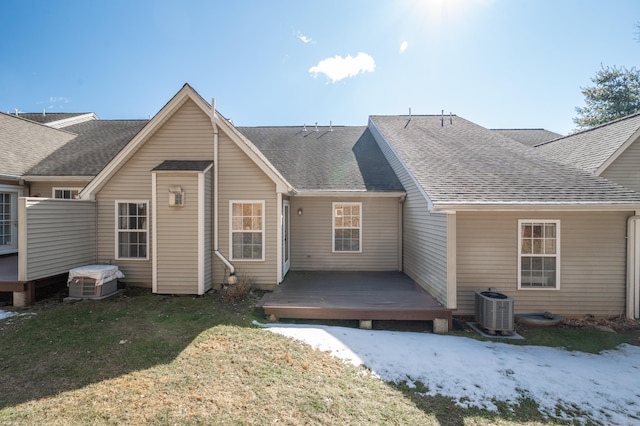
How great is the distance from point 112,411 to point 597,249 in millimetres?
9693

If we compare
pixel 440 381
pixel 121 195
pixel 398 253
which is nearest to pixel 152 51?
pixel 121 195

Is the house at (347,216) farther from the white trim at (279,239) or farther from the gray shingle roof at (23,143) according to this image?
the gray shingle roof at (23,143)

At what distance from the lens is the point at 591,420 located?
3.39 metres

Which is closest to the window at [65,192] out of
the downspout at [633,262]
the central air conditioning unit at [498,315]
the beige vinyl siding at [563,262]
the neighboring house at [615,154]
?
the beige vinyl siding at [563,262]

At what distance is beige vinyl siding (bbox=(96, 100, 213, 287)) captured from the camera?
7699mm

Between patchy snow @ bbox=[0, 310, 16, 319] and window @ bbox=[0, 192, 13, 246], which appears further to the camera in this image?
window @ bbox=[0, 192, 13, 246]

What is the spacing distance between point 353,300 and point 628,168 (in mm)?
8686

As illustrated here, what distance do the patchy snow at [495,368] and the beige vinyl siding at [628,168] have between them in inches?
197

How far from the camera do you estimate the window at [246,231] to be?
775cm

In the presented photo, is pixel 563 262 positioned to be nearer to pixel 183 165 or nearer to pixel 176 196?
pixel 176 196

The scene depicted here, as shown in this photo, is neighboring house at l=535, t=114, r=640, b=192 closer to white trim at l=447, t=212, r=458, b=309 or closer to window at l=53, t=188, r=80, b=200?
white trim at l=447, t=212, r=458, b=309

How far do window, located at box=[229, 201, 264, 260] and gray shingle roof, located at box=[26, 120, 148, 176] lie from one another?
576cm

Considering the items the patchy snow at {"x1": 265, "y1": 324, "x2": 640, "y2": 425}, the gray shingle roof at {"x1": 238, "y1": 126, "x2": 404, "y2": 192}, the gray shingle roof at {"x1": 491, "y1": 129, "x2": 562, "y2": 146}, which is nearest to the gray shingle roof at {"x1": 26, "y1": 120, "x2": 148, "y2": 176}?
the gray shingle roof at {"x1": 238, "y1": 126, "x2": 404, "y2": 192}

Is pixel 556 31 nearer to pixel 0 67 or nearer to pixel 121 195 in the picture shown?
pixel 121 195
